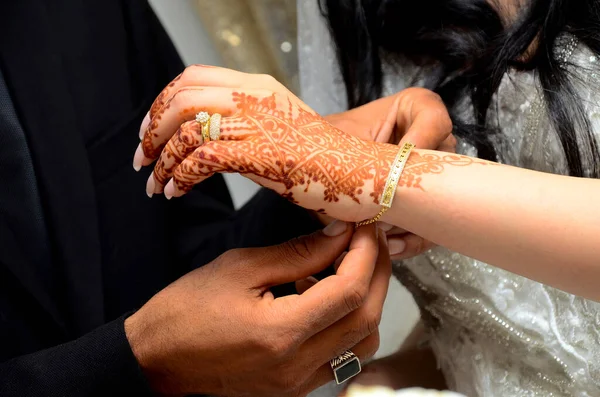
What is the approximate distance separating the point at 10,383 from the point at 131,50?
521 millimetres

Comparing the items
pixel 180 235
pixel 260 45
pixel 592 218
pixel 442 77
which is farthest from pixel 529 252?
pixel 260 45

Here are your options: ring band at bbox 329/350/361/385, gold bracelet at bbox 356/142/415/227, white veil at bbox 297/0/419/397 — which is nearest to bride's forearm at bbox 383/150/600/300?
gold bracelet at bbox 356/142/415/227

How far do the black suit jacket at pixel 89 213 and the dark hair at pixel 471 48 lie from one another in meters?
0.27

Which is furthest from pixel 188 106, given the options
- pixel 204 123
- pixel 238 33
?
pixel 238 33

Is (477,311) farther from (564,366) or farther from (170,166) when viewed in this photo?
(170,166)

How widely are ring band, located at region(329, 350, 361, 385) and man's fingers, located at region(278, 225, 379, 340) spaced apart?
0.07 meters

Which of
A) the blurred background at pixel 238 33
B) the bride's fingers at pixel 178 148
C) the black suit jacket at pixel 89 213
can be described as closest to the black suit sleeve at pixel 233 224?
the black suit jacket at pixel 89 213

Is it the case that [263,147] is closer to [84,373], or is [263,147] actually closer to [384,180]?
[384,180]

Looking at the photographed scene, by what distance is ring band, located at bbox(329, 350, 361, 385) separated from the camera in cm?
64

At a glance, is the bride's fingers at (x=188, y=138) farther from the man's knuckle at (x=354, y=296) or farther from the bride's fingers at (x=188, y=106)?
the man's knuckle at (x=354, y=296)

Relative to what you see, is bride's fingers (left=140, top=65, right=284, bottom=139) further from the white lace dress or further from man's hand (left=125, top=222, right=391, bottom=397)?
the white lace dress

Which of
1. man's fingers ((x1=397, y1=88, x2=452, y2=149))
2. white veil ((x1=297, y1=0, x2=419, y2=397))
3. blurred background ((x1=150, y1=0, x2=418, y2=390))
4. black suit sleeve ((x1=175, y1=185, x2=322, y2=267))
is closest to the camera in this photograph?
man's fingers ((x1=397, y1=88, x2=452, y2=149))

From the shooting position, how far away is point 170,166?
2.02 ft

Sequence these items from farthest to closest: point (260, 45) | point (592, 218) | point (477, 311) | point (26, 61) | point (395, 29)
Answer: point (260, 45) → point (395, 29) → point (477, 311) → point (26, 61) → point (592, 218)
